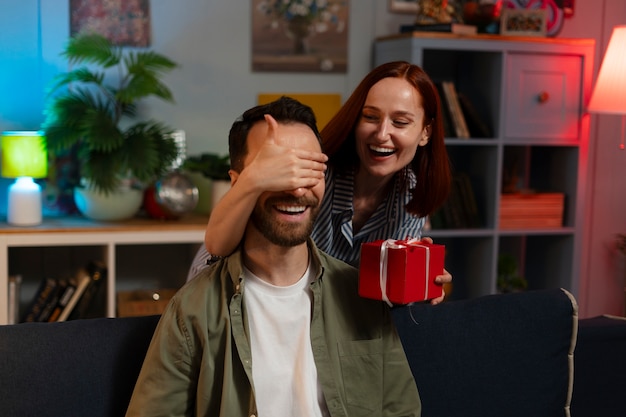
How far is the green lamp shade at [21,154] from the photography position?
3.22 meters

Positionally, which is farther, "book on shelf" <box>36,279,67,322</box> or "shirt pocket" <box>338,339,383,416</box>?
"book on shelf" <box>36,279,67,322</box>

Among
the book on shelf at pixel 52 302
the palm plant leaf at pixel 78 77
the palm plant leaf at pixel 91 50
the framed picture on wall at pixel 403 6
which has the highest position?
the framed picture on wall at pixel 403 6

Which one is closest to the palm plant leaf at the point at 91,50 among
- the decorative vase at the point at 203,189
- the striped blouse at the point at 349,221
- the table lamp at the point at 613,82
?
the decorative vase at the point at 203,189

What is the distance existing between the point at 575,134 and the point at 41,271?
237 cm

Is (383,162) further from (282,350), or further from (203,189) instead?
(203,189)

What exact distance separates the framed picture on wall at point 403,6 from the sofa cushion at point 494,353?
209 cm

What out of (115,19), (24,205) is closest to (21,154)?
(24,205)

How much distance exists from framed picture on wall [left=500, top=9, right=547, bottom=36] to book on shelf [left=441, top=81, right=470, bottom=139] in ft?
1.09

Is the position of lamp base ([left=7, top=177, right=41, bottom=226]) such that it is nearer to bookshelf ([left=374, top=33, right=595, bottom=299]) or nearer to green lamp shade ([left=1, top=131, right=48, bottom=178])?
green lamp shade ([left=1, top=131, right=48, bottom=178])

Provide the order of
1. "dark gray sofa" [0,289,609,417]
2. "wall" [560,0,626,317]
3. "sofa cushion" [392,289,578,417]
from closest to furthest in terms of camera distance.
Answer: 1. "dark gray sofa" [0,289,609,417]
2. "sofa cushion" [392,289,578,417]
3. "wall" [560,0,626,317]

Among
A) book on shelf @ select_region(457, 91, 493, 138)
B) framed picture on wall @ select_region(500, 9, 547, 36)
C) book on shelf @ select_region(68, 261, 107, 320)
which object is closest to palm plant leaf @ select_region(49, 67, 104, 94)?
book on shelf @ select_region(68, 261, 107, 320)

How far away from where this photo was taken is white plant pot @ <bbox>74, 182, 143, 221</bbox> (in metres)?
3.31

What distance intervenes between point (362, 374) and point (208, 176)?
6.33 ft

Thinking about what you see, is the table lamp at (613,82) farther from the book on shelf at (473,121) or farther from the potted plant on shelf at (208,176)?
the potted plant on shelf at (208,176)
